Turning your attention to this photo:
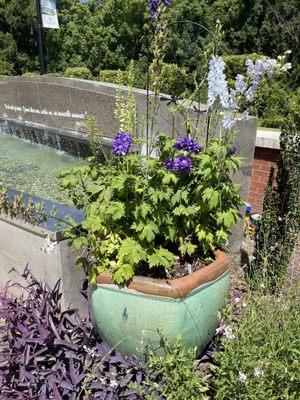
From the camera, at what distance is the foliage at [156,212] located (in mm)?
2029

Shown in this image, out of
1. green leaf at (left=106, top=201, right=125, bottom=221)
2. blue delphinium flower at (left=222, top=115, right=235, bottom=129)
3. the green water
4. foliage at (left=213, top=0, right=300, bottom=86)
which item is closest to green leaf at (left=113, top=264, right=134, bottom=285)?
green leaf at (left=106, top=201, right=125, bottom=221)

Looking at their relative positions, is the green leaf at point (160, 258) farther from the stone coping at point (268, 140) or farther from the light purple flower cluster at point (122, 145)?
the stone coping at point (268, 140)

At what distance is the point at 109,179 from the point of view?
2.31 m

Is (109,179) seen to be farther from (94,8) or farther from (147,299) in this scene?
(94,8)

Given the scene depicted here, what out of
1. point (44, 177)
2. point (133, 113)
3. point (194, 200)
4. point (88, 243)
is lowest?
point (44, 177)

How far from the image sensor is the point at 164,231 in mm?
2137

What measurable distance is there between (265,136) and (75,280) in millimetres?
2863

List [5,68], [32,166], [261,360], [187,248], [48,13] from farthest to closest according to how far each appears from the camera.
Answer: [5,68] → [48,13] → [32,166] → [187,248] → [261,360]

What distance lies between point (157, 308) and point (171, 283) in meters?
0.15

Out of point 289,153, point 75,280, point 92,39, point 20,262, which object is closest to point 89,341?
point 75,280

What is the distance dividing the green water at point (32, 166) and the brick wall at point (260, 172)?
6.97 ft

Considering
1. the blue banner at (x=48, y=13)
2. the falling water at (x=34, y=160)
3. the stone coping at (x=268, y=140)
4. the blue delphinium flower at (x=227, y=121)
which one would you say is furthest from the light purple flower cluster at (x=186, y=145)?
the blue banner at (x=48, y=13)

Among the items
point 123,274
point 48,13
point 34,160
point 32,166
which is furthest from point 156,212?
point 48,13

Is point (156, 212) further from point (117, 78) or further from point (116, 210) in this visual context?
point (117, 78)
